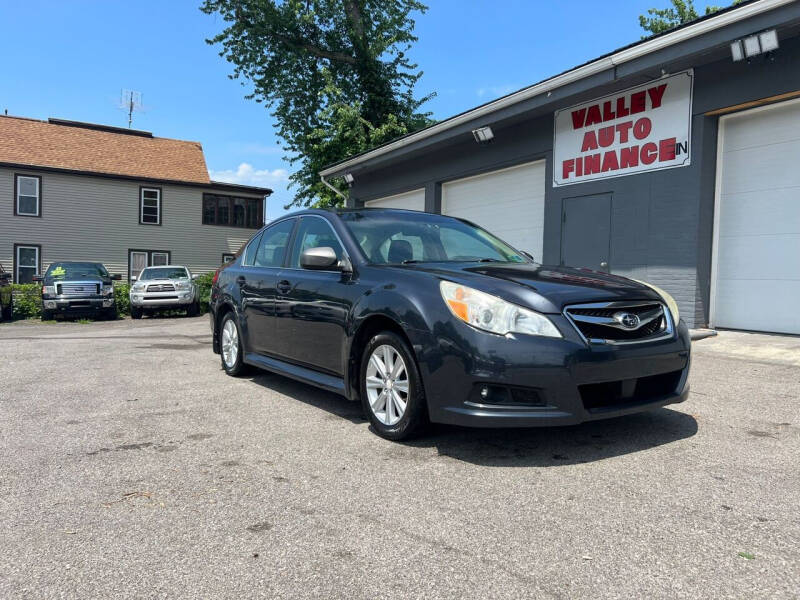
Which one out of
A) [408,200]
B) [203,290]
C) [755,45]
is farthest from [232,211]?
[755,45]

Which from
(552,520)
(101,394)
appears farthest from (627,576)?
(101,394)

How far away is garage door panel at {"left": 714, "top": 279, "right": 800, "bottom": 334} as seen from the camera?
7.35 m

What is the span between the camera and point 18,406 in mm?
5000

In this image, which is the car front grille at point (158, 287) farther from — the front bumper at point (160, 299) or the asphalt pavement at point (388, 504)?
the asphalt pavement at point (388, 504)

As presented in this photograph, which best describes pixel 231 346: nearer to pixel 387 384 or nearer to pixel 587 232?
pixel 387 384

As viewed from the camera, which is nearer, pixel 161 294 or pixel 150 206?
pixel 161 294

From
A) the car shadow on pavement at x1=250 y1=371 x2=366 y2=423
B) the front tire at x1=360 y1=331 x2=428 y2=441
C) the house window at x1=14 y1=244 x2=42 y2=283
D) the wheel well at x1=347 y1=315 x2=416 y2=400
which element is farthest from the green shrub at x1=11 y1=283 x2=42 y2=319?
the front tire at x1=360 y1=331 x2=428 y2=441

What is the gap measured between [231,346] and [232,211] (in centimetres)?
2462

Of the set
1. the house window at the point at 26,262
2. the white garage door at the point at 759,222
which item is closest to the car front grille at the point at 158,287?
the house window at the point at 26,262

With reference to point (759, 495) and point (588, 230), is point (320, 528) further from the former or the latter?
point (588, 230)

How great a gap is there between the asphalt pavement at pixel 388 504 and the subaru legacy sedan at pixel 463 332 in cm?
33

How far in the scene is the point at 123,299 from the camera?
19.4m

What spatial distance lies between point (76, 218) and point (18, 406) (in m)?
23.7

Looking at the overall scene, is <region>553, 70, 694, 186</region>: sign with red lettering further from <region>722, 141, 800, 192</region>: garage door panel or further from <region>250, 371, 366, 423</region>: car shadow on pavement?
<region>250, 371, 366, 423</region>: car shadow on pavement
